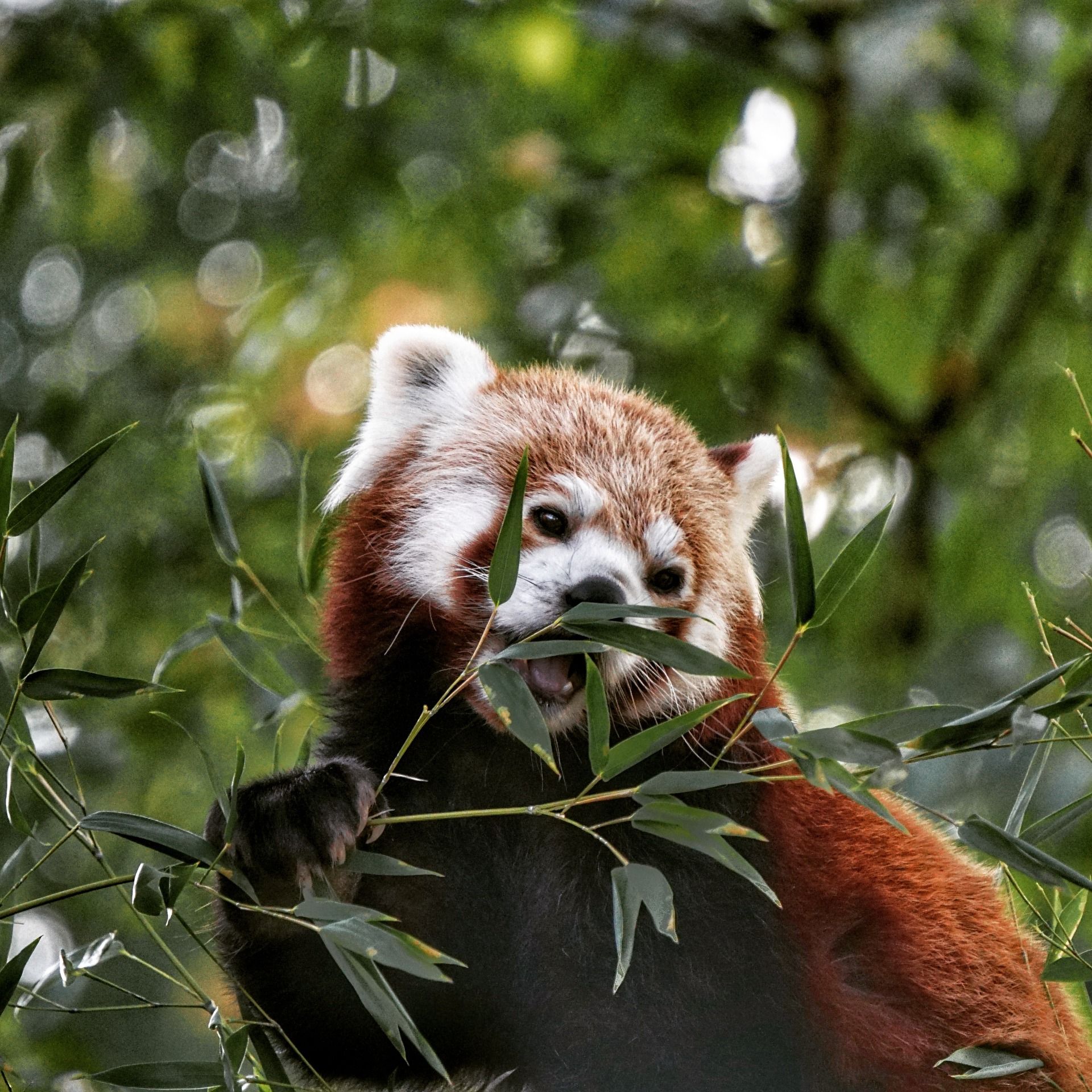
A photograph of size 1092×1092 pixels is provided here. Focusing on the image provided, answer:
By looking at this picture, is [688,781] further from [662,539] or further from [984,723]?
[662,539]

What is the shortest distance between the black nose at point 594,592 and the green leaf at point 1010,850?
0.80m

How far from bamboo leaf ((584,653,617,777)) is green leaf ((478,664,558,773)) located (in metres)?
0.06

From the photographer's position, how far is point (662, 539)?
2.53 metres

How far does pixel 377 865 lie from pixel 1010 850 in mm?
860

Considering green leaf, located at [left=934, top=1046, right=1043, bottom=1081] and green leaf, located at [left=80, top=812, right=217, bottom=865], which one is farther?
green leaf, located at [left=934, top=1046, right=1043, bottom=1081]

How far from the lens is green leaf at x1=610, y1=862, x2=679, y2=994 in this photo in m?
1.55

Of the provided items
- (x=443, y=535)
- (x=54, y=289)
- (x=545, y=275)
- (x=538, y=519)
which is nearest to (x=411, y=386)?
(x=443, y=535)

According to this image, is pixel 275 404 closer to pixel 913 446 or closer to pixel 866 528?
pixel 913 446

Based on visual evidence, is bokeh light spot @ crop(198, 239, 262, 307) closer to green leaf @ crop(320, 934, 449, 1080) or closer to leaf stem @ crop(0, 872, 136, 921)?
leaf stem @ crop(0, 872, 136, 921)

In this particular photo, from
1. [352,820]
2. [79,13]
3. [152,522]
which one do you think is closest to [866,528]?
[352,820]

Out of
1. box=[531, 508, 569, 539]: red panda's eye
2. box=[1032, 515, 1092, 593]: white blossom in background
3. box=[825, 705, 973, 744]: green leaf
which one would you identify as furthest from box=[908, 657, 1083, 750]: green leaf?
box=[1032, 515, 1092, 593]: white blossom in background

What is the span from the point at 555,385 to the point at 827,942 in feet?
4.53

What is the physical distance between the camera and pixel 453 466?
2.71 meters

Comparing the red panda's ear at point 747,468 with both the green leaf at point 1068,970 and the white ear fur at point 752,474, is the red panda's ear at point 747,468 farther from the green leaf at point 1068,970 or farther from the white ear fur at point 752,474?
the green leaf at point 1068,970
